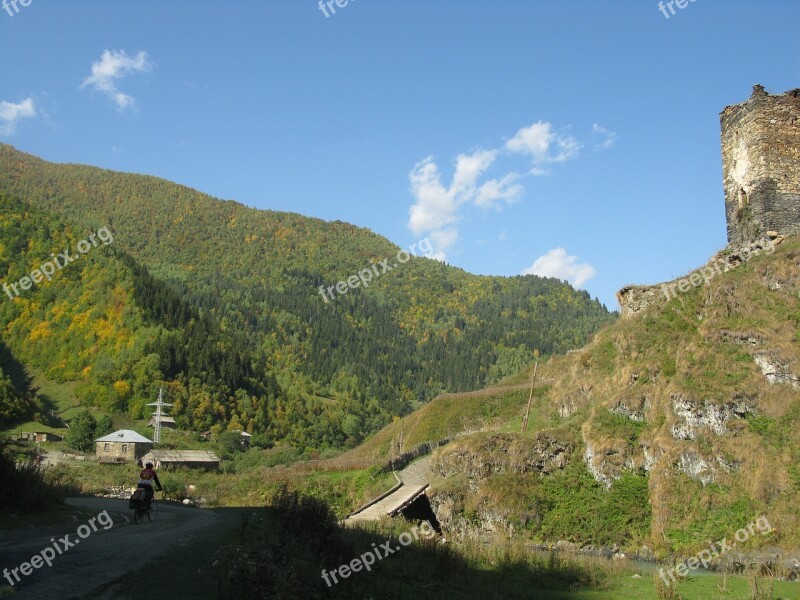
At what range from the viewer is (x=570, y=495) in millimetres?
28953

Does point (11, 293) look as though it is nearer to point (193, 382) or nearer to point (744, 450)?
point (193, 382)

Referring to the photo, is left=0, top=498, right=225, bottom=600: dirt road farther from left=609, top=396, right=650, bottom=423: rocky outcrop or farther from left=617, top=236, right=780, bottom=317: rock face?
left=617, top=236, right=780, bottom=317: rock face

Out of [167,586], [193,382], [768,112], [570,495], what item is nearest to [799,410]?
[570,495]

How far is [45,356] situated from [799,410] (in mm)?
126769

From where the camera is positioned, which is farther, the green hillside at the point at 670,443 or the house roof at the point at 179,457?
the house roof at the point at 179,457

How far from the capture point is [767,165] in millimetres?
33719

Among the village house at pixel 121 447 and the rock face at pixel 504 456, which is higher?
the village house at pixel 121 447

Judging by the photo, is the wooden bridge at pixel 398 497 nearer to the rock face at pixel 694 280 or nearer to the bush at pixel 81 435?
the rock face at pixel 694 280

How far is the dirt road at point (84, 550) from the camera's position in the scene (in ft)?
32.0

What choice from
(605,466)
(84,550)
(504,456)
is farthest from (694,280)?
(84,550)

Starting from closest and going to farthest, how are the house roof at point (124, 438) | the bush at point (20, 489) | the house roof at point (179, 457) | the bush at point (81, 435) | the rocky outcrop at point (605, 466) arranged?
the bush at point (20, 489) → the rocky outcrop at point (605, 466) → the house roof at point (179, 457) → the house roof at point (124, 438) → the bush at point (81, 435)

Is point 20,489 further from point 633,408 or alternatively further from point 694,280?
point 694,280

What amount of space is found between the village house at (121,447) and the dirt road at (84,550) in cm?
4688

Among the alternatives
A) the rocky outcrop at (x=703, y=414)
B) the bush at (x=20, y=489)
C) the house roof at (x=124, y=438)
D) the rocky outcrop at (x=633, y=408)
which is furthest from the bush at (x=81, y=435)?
the rocky outcrop at (x=703, y=414)
